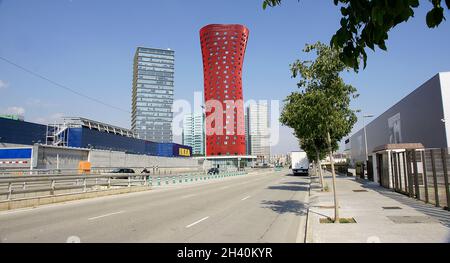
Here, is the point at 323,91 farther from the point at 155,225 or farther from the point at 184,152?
the point at 184,152

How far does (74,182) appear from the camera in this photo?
27.9m

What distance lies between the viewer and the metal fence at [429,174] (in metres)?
14.0

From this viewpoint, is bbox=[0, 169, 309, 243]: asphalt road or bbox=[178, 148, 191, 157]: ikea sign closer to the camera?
bbox=[0, 169, 309, 243]: asphalt road

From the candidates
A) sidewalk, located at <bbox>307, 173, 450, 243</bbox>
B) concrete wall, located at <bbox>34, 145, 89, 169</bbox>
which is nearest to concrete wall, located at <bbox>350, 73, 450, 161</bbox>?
sidewalk, located at <bbox>307, 173, 450, 243</bbox>

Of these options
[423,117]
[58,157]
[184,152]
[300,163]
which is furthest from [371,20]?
[184,152]

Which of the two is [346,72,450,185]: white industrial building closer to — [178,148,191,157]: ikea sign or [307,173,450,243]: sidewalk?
[307,173,450,243]: sidewalk

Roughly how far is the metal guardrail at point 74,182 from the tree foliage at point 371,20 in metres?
14.9

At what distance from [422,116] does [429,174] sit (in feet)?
105

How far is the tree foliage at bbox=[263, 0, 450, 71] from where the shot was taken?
3.54 meters

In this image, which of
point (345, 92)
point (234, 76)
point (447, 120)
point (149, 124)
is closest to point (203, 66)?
point (234, 76)

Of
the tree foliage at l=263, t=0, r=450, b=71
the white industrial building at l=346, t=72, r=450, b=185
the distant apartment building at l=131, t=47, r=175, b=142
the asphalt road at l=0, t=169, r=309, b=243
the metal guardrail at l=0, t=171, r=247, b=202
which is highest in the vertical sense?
the distant apartment building at l=131, t=47, r=175, b=142

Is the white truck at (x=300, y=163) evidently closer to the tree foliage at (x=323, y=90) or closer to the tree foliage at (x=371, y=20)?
the tree foliage at (x=323, y=90)

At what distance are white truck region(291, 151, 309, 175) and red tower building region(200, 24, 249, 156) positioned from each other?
9006 centimetres

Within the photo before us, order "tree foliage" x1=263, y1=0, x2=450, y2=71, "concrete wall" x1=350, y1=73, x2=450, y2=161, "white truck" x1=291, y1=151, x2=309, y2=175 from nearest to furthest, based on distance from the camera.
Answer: "tree foliage" x1=263, y1=0, x2=450, y2=71
"concrete wall" x1=350, y1=73, x2=450, y2=161
"white truck" x1=291, y1=151, x2=309, y2=175
